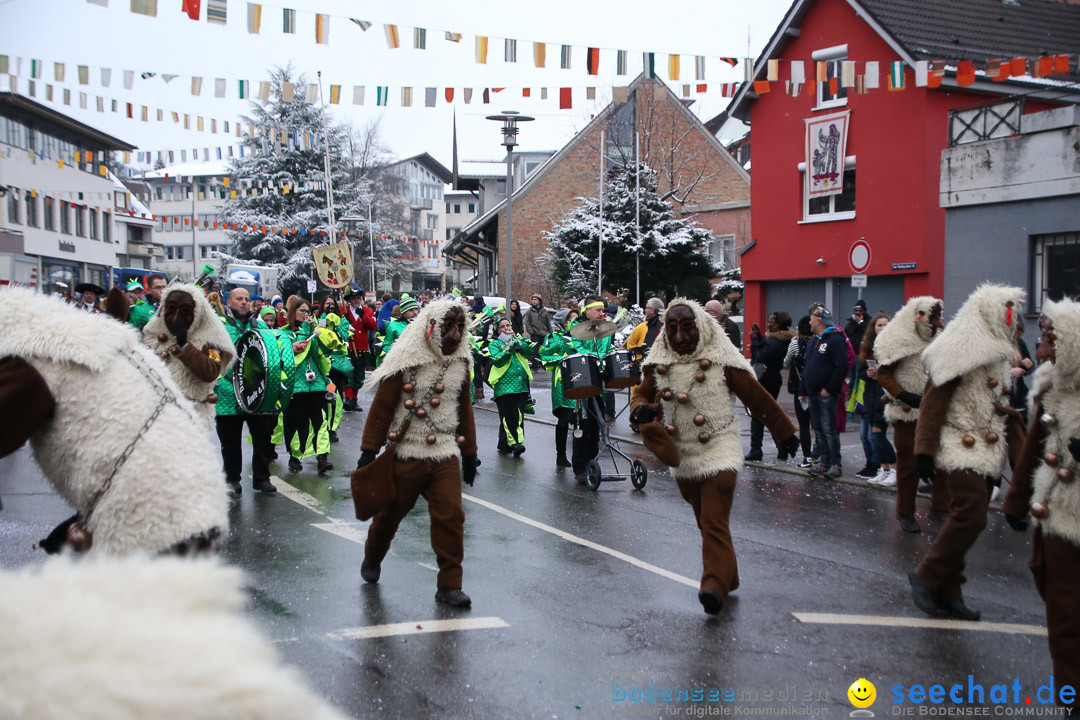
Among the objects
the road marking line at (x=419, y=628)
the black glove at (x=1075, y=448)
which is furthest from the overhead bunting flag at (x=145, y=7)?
the black glove at (x=1075, y=448)

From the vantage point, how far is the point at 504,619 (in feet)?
18.2

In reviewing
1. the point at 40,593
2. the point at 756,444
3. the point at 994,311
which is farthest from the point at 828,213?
the point at 40,593

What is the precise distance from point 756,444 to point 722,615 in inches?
261

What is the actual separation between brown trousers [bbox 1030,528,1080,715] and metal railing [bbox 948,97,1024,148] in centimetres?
1473

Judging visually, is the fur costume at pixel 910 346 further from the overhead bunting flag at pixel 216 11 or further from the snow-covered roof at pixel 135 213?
the snow-covered roof at pixel 135 213

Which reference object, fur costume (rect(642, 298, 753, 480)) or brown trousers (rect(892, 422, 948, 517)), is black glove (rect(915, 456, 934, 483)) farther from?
brown trousers (rect(892, 422, 948, 517))

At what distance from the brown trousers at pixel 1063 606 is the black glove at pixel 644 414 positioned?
2.40 metres

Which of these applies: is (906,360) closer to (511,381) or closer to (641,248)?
(511,381)

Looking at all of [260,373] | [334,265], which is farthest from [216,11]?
[334,265]

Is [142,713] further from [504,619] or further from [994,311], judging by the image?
[994,311]

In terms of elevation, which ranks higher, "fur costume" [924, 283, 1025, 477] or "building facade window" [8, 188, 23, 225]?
"building facade window" [8, 188, 23, 225]

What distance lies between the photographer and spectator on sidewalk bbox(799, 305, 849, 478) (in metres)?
10.7

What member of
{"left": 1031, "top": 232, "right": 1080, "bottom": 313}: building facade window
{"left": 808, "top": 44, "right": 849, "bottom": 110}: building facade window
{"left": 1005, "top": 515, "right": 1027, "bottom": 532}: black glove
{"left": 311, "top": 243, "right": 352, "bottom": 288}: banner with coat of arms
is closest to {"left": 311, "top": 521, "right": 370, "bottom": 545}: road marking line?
{"left": 1005, "top": 515, "right": 1027, "bottom": 532}: black glove

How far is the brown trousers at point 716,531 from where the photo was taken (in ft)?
18.4
